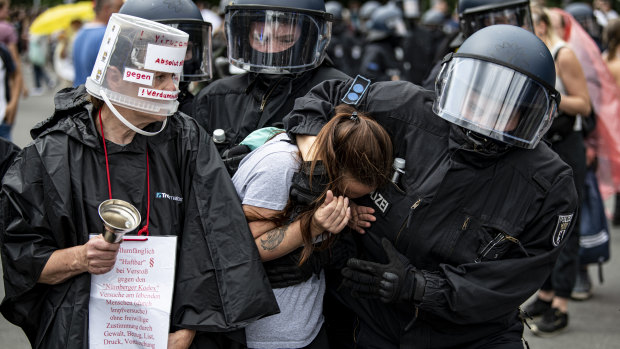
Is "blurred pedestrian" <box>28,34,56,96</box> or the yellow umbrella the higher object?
the yellow umbrella

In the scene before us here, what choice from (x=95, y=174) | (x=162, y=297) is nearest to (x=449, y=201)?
(x=162, y=297)

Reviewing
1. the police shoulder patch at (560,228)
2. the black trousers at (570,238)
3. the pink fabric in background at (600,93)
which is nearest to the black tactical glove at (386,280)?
the police shoulder patch at (560,228)

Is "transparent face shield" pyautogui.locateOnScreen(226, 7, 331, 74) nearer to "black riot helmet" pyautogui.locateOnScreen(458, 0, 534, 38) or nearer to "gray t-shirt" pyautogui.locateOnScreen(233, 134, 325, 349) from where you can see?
"gray t-shirt" pyautogui.locateOnScreen(233, 134, 325, 349)

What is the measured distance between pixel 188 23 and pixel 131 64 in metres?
1.15

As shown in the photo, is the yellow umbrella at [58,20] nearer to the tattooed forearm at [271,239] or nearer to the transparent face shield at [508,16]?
the transparent face shield at [508,16]

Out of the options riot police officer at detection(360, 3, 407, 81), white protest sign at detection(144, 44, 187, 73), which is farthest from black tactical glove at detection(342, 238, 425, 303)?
riot police officer at detection(360, 3, 407, 81)

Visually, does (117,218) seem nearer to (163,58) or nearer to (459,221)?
(163,58)

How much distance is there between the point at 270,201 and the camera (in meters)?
2.46

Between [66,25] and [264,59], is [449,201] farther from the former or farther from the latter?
[66,25]

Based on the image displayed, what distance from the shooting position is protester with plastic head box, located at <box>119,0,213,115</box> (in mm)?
3315

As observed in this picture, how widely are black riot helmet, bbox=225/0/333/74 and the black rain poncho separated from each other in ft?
2.64

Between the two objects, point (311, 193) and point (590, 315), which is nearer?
point (311, 193)

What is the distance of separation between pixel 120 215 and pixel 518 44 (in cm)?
152

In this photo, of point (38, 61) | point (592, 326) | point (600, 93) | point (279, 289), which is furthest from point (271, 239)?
point (38, 61)
